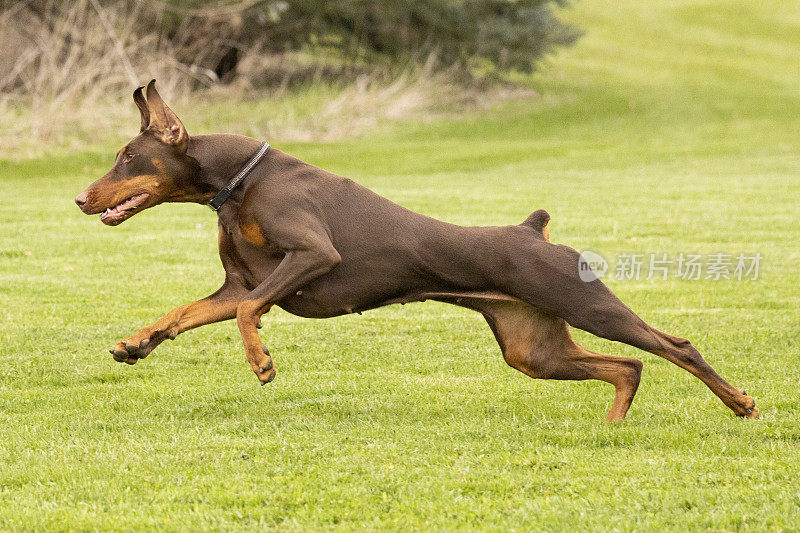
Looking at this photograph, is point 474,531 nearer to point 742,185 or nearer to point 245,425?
point 245,425

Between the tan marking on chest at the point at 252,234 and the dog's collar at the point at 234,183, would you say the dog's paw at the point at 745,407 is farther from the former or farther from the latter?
the dog's collar at the point at 234,183

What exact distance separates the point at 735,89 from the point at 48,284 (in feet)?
92.0

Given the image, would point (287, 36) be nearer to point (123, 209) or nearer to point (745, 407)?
Answer: point (123, 209)

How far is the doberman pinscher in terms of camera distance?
5.14 metres

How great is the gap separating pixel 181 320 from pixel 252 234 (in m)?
0.59

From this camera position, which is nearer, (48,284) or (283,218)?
(283,218)

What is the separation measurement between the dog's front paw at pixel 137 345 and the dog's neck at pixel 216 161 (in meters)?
0.75

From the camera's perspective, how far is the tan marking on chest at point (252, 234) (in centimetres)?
518

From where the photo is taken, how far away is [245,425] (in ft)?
17.4

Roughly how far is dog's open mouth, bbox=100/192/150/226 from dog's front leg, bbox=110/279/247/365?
1.75 ft

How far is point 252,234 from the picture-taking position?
5.21 metres

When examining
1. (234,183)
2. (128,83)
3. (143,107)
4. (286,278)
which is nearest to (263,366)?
(286,278)

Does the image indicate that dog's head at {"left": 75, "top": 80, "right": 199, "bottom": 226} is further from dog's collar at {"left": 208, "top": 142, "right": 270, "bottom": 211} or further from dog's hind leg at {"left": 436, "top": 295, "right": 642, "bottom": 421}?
dog's hind leg at {"left": 436, "top": 295, "right": 642, "bottom": 421}

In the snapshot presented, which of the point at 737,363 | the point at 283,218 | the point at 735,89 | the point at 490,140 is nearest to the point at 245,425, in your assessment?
the point at 283,218
